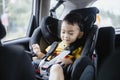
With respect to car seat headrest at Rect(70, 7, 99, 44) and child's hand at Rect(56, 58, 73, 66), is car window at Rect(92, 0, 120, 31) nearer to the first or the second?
car seat headrest at Rect(70, 7, 99, 44)

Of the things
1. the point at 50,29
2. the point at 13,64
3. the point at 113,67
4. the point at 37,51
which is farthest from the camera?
the point at 50,29

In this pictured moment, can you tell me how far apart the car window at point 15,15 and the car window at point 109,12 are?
1210 millimetres

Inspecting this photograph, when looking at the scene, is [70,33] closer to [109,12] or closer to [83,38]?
[83,38]

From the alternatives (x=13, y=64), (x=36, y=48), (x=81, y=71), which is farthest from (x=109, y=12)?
(x=13, y=64)

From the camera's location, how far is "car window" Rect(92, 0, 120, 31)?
4.23 meters

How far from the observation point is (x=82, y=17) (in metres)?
2.88

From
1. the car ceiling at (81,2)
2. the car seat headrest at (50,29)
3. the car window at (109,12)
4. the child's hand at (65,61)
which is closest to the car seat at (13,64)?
the child's hand at (65,61)

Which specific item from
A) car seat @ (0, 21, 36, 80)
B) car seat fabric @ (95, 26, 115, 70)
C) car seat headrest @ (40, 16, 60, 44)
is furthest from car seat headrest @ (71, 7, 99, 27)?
car seat @ (0, 21, 36, 80)

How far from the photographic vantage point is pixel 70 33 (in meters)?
2.86

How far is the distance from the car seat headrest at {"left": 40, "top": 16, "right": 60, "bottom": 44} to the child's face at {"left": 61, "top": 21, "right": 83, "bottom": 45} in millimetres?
261

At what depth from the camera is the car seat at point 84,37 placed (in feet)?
7.91

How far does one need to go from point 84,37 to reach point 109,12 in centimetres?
164

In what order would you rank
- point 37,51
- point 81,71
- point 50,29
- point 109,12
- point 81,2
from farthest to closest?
point 109,12, point 81,2, point 50,29, point 37,51, point 81,71

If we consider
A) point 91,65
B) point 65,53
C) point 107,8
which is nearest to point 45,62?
point 65,53
